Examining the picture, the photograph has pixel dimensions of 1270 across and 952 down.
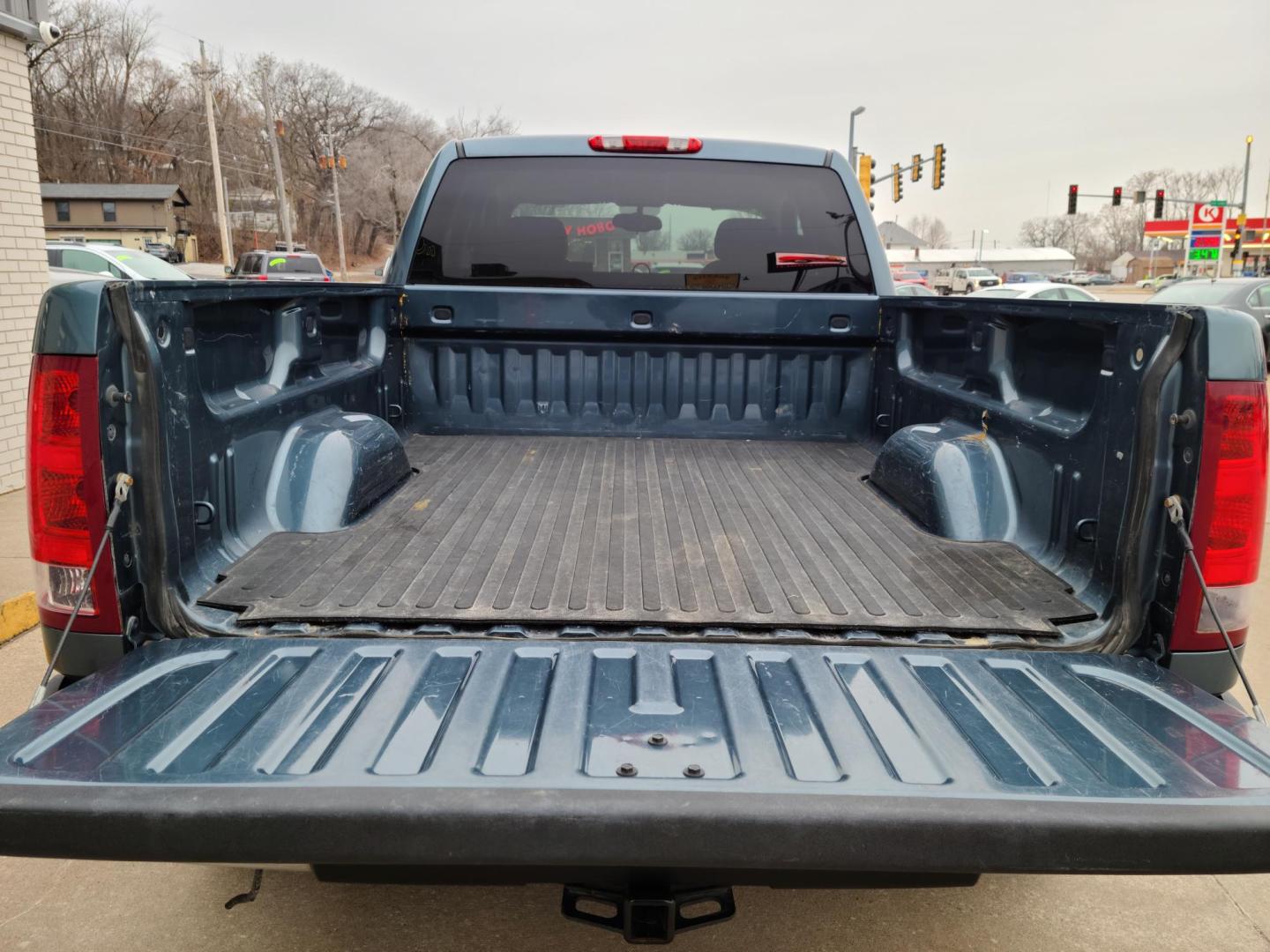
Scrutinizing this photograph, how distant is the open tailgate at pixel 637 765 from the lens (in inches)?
55.9

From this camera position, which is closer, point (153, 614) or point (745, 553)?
point (153, 614)

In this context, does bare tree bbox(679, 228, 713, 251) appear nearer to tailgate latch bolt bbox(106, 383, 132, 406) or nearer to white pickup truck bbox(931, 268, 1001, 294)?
tailgate latch bolt bbox(106, 383, 132, 406)

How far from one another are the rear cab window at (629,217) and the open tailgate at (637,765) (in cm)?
234

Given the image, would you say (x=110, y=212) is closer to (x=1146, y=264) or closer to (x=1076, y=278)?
(x=1076, y=278)

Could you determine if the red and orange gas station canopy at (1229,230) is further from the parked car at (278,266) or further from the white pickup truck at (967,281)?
the parked car at (278,266)

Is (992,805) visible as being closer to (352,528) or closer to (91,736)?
(91,736)

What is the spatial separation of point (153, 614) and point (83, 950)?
43.4 inches

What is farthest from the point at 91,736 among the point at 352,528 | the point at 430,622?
the point at 352,528

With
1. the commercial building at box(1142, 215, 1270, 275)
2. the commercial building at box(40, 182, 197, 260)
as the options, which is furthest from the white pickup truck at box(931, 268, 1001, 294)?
the commercial building at box(40, 182, 197, 260)

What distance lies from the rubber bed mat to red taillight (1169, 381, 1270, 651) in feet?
0.82

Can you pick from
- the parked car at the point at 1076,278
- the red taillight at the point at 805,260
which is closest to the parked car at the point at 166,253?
the red taillight at the point at 805,260

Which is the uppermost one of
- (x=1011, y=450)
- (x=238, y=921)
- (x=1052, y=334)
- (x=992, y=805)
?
(x=1052, y=334)

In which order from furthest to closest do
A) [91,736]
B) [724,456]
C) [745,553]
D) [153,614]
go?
[724,456] → [745,553] → [153,614] → [91,736]

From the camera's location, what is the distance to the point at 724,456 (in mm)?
3830
